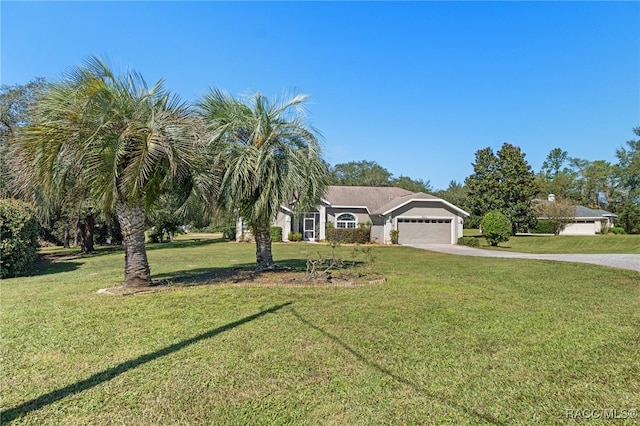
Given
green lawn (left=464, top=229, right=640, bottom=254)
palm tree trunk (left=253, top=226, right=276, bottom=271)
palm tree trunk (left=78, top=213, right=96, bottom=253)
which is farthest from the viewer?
green lawn (left=464, top=229, right=640, bottom=254)

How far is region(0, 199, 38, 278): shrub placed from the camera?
1033 cm

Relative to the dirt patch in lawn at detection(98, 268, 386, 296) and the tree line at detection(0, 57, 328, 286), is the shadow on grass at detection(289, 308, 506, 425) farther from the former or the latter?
the tree line at detection(0, 57, 328, 286)

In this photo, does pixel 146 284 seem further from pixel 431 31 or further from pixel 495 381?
pixel 431 31

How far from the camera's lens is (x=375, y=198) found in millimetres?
31672

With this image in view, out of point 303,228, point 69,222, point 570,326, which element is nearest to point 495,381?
point 570,326

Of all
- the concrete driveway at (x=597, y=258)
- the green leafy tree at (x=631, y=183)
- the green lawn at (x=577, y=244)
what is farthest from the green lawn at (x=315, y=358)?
the green leafy tree at (x=631, y=183)

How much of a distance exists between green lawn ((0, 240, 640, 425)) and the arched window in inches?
843

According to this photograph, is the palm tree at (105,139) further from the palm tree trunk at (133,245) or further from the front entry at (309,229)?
the front entry at (309,229)

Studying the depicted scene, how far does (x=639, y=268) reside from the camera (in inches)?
452

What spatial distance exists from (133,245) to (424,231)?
2270cm

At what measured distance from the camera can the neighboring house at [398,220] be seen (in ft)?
88.8

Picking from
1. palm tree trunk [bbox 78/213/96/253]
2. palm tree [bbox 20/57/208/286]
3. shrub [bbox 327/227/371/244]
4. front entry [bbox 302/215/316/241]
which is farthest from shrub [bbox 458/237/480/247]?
palm tree trunk [bbox 78/213/96/253]

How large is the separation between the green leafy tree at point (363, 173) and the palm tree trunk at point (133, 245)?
164ft

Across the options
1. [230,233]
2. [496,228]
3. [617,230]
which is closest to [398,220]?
[496,228]
